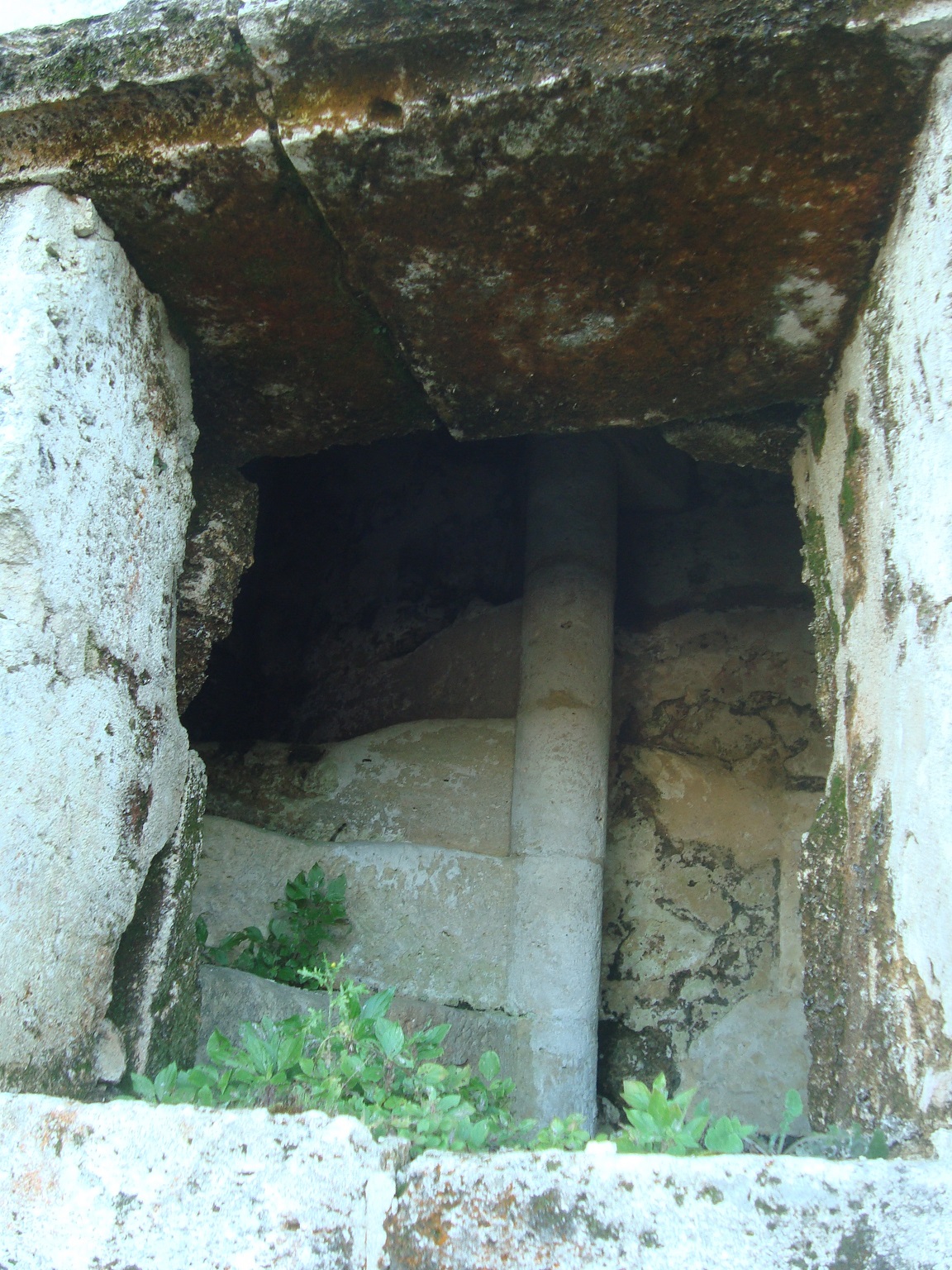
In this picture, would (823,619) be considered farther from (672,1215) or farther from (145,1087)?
(145,1087)

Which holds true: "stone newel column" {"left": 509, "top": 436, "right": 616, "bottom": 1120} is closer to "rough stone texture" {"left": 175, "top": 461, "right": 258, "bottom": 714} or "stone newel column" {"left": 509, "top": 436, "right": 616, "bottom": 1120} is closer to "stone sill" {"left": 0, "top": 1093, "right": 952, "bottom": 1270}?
"rough stone texture" {"left": 175, "top": 461, "right": 258, "bottom": 714}

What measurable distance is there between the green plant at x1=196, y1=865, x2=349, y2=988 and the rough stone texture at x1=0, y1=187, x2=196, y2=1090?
696mm

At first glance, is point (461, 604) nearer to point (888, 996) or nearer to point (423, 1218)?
point (888, 996)

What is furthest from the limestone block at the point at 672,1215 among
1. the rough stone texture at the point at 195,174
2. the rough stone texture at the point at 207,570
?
the rough stone texture at the point at 195,174

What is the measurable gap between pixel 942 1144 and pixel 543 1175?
42cm

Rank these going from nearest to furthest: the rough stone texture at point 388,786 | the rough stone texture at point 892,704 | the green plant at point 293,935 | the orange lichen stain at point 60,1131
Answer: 1. the orange lichen stain at point 60,1131
2. the rough stone texture at point 892,704
3. the green plant at point 293,935
4. the rough stone texture at point 388,786

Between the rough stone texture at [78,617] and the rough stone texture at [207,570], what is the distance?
0.06 meters

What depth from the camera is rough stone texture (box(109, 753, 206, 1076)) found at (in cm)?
146

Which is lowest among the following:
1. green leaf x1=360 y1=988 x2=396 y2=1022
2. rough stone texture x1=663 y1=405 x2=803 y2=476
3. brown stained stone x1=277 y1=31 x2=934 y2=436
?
green leaf x1=360 y1=988 x2=396 y2=1022

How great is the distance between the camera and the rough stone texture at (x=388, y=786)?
2.81 metres

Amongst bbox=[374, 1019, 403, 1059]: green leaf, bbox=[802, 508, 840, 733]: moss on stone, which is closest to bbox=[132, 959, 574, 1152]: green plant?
bbox=[374, 1019, 403, 1059]: green leaf

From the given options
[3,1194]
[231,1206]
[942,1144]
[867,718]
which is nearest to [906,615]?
[867,718]

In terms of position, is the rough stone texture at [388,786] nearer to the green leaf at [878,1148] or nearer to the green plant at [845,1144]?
the green plant at [845,1144]

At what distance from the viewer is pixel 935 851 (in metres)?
1.14
